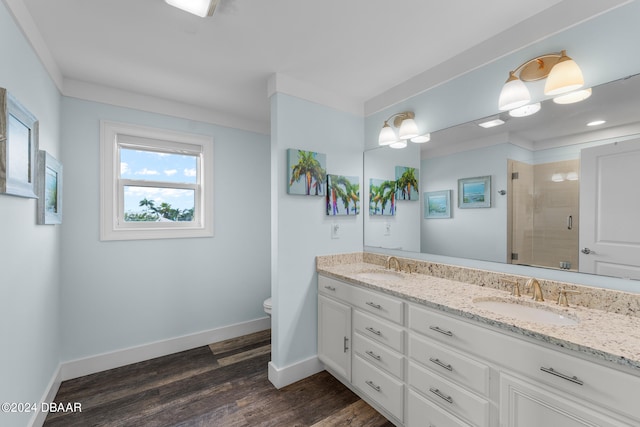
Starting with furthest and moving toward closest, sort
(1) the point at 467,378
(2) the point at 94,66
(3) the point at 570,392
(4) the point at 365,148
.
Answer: (4) the point at 365,148 < (2) the point at 94,66 < (1) the point at 467,378 < (3) the point at 570,392

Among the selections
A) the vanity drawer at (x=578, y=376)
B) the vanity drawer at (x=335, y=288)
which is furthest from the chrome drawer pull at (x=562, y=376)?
the vanity drawer at (x=335, y=288)

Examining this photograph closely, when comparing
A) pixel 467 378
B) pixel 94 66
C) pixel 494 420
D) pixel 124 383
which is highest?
pixel 94 66

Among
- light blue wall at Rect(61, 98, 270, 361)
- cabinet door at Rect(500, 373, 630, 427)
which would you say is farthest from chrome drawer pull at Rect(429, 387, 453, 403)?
light blue wall at Rect(61, 98, 270, 361)

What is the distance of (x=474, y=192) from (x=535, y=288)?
693 mm

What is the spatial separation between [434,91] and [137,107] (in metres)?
2.56

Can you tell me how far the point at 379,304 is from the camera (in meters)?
1.78

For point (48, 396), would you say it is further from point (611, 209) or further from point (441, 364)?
point (611, 209)

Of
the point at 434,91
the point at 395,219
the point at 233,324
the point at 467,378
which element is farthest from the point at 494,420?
the point at 233,324

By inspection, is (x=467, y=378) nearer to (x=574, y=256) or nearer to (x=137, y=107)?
(x=574, y=256)

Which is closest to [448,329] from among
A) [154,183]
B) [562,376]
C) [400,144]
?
[562,376]

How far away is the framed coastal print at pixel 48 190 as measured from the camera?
5.49 feet

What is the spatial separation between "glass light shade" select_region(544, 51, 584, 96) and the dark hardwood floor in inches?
86.1

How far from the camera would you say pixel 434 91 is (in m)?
2.10

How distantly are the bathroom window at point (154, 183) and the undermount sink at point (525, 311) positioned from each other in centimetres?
252
